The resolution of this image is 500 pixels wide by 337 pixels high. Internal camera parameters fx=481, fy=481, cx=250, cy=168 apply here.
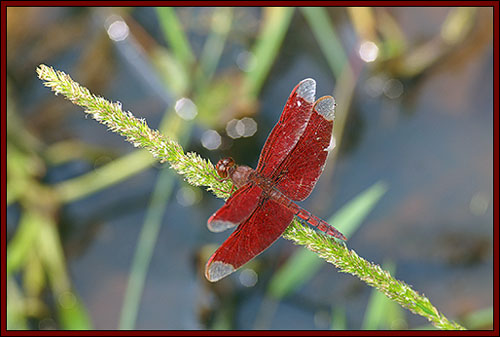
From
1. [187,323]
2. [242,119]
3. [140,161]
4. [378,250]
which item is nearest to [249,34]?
[242,119]

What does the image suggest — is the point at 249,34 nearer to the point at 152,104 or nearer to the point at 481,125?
the point at 152,104

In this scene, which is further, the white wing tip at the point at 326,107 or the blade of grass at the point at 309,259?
the blade of grass at the point at 309,259

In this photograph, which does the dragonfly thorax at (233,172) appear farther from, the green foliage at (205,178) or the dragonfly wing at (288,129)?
the green foliage at (205,178)

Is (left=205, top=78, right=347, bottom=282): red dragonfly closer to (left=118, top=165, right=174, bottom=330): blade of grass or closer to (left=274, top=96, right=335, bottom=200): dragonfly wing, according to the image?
(left=274, top=96, right=335, bottom=200): dragonfly wing

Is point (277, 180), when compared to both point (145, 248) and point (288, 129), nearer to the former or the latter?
point (288, 129)

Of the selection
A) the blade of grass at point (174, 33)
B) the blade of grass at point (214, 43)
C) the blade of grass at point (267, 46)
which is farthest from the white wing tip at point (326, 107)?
the blade of grass at point (214, 43)

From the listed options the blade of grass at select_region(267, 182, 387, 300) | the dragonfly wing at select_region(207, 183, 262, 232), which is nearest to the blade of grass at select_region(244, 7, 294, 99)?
the blade of grass at select_region(267, 182, 387, 300)
